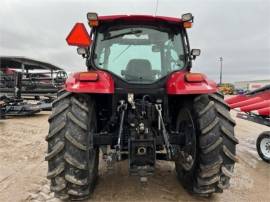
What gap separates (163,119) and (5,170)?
2386mm

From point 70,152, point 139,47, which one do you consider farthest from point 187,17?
point 70,152

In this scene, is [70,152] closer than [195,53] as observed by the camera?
Yes

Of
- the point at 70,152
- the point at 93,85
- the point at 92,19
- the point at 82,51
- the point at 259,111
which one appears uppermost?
the point at 92,19

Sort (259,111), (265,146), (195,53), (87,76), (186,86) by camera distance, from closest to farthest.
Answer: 1. (87,76)
2. (186,86)
3. (195,53)
4. (265,146)
5. (259,111)

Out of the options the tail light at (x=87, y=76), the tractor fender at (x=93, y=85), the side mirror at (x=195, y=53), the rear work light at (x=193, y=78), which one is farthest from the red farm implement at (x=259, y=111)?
the tail light at (x=87, y=76)

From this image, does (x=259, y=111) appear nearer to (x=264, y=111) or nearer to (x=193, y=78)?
(x=264, y=111)

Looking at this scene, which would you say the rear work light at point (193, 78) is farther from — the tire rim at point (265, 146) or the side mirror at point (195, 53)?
the tire rim at point (265, 146)

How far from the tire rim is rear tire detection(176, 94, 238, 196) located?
2.40m

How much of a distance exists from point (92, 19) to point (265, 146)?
12.2ft

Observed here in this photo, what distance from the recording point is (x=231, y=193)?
3641 millimetres

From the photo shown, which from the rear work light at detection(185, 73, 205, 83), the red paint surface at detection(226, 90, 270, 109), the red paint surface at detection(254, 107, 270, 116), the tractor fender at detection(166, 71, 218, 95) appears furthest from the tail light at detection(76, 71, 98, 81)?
the red paint surface at detection(226, 90, 270, 109)

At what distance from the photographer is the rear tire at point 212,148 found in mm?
3176

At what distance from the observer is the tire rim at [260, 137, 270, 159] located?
5328 millimetres

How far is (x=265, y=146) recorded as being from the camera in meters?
5.40
